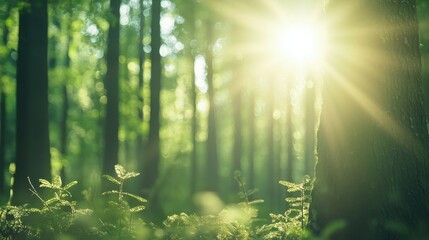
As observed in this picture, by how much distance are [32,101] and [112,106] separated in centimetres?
440

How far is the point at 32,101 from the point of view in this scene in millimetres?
7855

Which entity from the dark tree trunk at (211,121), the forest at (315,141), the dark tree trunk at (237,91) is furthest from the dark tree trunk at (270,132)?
the forest at (315,141)

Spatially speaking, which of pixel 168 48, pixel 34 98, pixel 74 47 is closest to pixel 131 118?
pixel 168 48

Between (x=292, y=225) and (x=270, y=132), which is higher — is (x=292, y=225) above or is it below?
above

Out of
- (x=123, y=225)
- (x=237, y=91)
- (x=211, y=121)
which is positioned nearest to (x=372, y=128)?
(x=123, y=225)

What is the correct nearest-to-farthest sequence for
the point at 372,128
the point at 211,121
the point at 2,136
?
the point at 372,128 → the point at 211,121 → the point at 2,136

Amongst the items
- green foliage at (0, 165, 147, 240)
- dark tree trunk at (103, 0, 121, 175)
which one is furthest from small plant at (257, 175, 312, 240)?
dark tree trunk at (103, 0, 121, 175)

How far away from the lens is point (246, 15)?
16453 millimetres

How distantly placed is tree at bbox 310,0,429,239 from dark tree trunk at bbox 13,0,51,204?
5086 millimetres

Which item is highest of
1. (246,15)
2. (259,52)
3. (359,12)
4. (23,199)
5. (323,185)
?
(246,15)

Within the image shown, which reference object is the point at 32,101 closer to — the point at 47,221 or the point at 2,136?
the point at 47,221

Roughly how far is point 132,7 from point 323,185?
17734 mm

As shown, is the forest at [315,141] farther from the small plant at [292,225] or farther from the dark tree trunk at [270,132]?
the dark tree trunk at [270,132]

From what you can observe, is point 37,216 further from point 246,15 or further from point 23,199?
point 246,15
